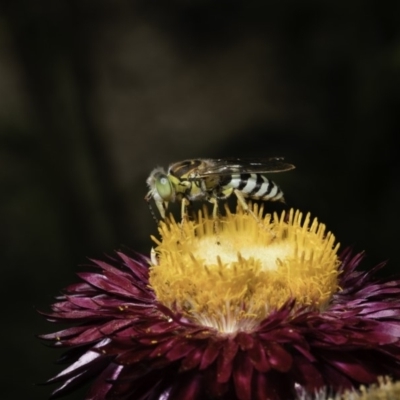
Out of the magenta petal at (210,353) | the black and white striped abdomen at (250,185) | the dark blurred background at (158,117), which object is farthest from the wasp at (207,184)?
the dark blurred background at (158,117)

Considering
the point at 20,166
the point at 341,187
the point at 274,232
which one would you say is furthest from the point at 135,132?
the point at 274,232

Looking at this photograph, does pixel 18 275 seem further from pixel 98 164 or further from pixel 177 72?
pixel 177 72

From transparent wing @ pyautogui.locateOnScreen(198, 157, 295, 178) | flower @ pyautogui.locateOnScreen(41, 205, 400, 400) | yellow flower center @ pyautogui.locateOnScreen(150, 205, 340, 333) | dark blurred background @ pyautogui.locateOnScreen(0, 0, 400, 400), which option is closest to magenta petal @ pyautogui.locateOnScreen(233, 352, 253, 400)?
flower @ pyautogui.locateOnScreen(41, 205, 400, 400)

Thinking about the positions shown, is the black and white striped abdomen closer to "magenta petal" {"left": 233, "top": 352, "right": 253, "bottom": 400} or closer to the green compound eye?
the green compound eye

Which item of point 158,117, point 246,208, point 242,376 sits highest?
point 246,208

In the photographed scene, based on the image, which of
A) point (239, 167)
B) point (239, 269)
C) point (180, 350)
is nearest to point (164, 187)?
Answer: point (239, 167)

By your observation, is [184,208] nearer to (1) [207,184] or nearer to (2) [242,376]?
(1) [207,184]
